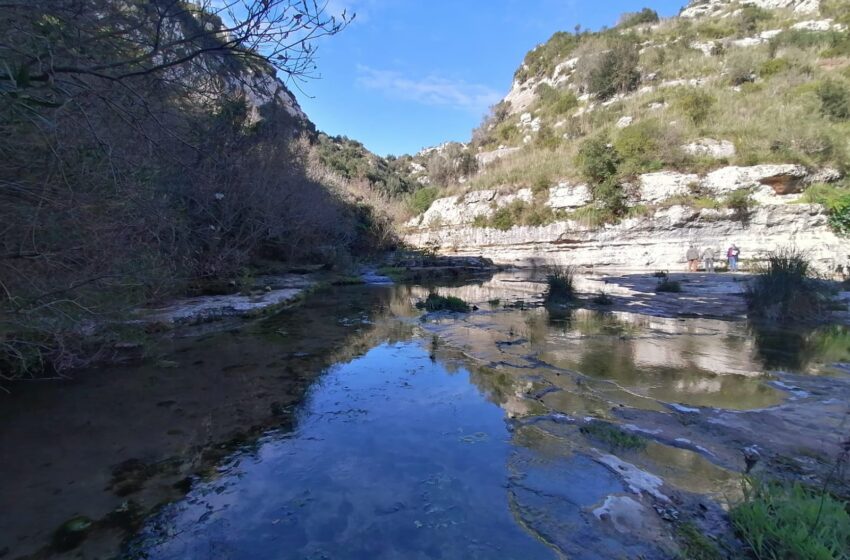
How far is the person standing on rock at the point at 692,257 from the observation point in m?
16.6

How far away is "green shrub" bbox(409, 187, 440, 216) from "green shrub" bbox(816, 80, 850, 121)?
21.4 metres

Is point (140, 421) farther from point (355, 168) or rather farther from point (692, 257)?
point (355, 168)

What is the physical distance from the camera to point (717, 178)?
1814 cm

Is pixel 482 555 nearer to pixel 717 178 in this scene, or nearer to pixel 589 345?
pixel 589 345

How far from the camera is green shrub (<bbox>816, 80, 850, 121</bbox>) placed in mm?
19328

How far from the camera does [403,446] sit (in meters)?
2.94

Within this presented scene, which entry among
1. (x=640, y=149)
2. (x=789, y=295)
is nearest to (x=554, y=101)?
(x=640, y=149)

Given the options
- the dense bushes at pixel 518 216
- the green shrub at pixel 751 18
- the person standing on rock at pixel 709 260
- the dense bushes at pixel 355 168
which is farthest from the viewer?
the dense bushes at pixel 355 168

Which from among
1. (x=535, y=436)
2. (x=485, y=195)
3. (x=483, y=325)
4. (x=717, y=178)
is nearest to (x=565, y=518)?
(x=535, y=436)

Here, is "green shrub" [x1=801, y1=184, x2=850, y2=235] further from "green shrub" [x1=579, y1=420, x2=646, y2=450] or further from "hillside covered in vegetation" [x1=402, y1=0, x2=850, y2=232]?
"green shrub" [x1=579, y1=420, x2=646, y2=450]

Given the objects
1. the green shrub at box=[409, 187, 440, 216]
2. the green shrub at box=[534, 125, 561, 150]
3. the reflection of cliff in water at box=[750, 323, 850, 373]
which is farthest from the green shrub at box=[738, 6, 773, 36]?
the reflection of cliff in water at box=[750, 323, 850, 373]

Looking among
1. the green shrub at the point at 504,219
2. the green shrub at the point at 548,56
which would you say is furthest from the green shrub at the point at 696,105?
the green shrub at the point at 548,56

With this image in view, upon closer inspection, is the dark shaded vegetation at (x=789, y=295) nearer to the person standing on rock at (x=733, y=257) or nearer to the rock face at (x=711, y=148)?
the person standing on rock at (x=733, y=257)

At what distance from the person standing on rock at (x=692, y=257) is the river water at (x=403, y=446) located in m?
12.1
